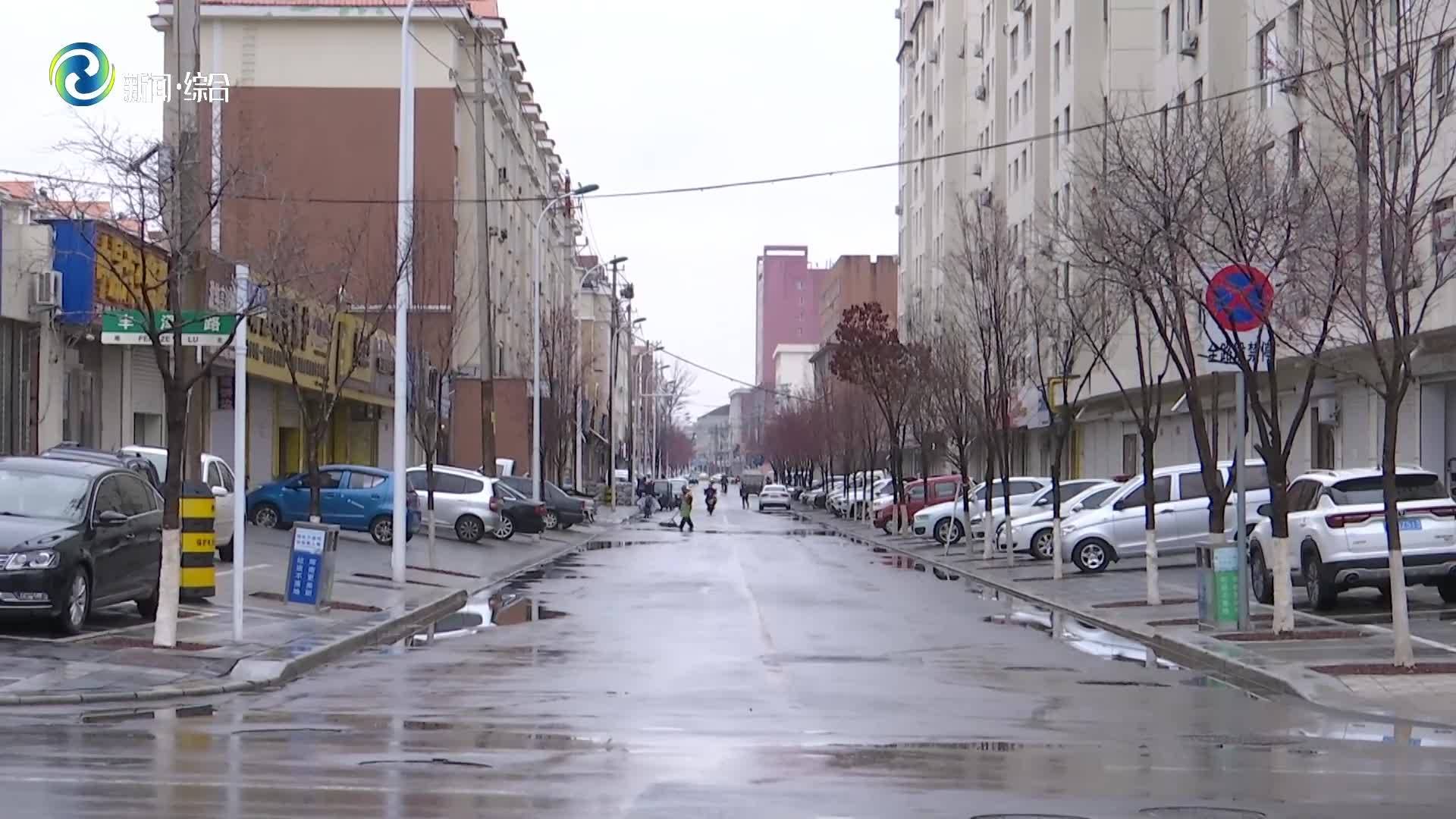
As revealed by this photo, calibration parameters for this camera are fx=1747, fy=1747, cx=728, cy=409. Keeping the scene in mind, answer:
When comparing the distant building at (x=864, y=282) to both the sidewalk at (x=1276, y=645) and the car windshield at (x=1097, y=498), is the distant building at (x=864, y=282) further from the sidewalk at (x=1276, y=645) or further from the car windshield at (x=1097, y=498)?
the sidewalk at (x=1276, y=645)

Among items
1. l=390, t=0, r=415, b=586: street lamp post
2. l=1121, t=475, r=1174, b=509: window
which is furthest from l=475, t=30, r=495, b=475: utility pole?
l=1121, t=475, r=1174, b=509: window

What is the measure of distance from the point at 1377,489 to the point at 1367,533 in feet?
3.00

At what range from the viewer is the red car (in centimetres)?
5456

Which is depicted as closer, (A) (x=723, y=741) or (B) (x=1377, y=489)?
(A) (x=723, y=741)

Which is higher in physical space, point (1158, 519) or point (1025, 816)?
point (1158, 519)

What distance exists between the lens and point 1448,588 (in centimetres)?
2192

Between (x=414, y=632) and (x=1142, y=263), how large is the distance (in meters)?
9.67

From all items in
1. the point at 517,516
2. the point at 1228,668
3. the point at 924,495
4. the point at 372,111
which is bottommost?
the point at 1228,668

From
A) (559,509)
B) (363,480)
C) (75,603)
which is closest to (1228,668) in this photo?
(75,603)

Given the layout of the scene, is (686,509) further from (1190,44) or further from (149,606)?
(149,606)

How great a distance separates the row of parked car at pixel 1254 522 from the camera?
68.9 ft

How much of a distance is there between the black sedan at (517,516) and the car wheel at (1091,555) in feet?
53.8

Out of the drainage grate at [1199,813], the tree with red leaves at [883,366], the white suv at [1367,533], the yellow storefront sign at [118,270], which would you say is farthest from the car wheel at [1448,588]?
the tree with red leaves at [883,366]

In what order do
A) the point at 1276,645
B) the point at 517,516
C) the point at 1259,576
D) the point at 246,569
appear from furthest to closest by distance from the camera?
the point at 517,516 → the point at 246,569 → the point at 1259,576 → the point at 1276,645
